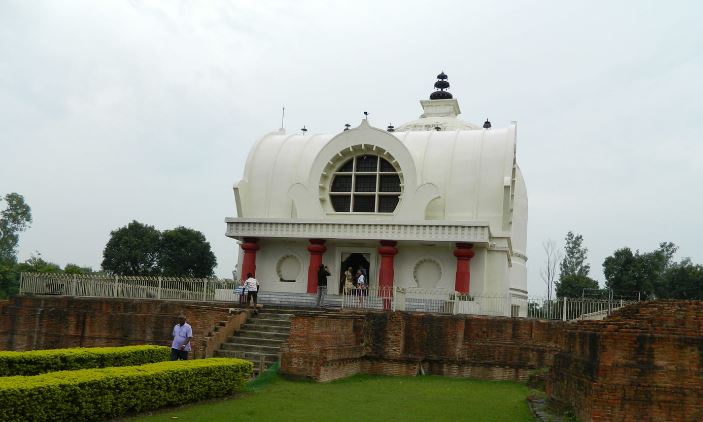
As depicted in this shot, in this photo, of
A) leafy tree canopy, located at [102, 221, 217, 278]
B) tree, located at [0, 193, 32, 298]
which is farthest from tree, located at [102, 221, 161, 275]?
tree, located at [0, 193, 32, 298]

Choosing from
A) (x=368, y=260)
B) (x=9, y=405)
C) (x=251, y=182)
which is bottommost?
(x=9, y=405)

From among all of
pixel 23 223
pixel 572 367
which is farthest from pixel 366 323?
pixel 23 223

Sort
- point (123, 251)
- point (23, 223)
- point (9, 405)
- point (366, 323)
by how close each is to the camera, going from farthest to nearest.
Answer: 1. point (23, 223)
2. point (123, 251)
3. point (366, 323)
4. point (9, 405)

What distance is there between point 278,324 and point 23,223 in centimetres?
5953

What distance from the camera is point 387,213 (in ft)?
77.8

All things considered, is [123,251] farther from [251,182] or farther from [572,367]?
[572,367]

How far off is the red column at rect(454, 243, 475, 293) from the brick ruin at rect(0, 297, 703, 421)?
225 inches

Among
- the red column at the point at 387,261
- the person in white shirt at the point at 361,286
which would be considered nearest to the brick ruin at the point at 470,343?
the person in white shirt at the point at 361,286

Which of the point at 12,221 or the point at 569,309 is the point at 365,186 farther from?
the point at 12,221

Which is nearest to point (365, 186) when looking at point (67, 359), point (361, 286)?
point (361, 286)

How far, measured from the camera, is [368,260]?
2373cm

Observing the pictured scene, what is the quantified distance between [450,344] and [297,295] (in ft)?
22.8

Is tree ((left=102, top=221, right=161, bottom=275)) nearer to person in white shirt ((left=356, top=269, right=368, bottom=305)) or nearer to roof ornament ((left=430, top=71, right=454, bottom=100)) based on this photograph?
roof ornament ((left=430, top=71, right=454, bottom=100))

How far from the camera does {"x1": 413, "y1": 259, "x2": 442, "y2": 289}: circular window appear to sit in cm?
2284
